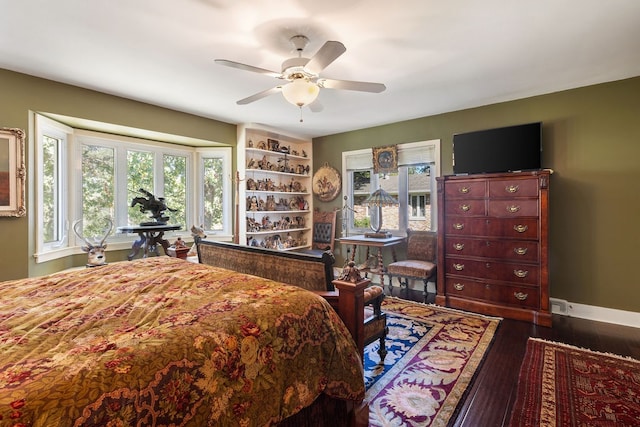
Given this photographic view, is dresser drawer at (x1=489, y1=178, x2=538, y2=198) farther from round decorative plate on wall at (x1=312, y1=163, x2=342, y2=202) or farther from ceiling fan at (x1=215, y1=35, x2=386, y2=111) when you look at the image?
round decorative plate on wall at (x1=312, y1=163, x2=342, y2=202)

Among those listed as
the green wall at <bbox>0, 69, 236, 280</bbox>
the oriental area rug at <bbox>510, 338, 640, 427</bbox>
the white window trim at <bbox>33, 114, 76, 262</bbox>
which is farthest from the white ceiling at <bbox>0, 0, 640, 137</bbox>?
the oriental area rug at <bbox>510, 338, 640, 427</bbox>

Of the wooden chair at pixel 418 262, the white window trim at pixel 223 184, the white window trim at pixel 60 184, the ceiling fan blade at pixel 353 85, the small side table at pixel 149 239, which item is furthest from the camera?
the white window trim at pixel 223 184

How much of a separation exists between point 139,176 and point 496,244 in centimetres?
470

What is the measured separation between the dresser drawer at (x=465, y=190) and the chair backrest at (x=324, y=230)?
2.15m

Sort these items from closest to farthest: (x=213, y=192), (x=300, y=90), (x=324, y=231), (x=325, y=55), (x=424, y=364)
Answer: (x=325, y=55) < (x=300, y=90) < (x=424, y=364) < (x=213, y=192) < (x=324, y=231)

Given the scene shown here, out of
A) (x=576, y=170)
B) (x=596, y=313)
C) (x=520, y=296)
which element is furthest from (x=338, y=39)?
(x=596, y=313)

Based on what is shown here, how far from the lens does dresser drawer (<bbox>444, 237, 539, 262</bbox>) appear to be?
11.1ft

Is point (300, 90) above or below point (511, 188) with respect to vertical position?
above

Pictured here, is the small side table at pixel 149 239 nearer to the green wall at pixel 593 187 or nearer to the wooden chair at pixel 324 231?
the wooden chair at pixel 324 231

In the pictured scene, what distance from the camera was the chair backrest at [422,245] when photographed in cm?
438

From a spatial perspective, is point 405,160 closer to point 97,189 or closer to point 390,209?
point 390,209

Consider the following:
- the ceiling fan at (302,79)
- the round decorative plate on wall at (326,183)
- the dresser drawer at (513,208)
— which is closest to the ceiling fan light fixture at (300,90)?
the ceiling fan at (302,79)

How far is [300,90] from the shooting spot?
2.37m

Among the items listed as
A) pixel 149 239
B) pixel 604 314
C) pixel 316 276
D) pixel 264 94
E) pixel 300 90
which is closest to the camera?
pixel 316 276
